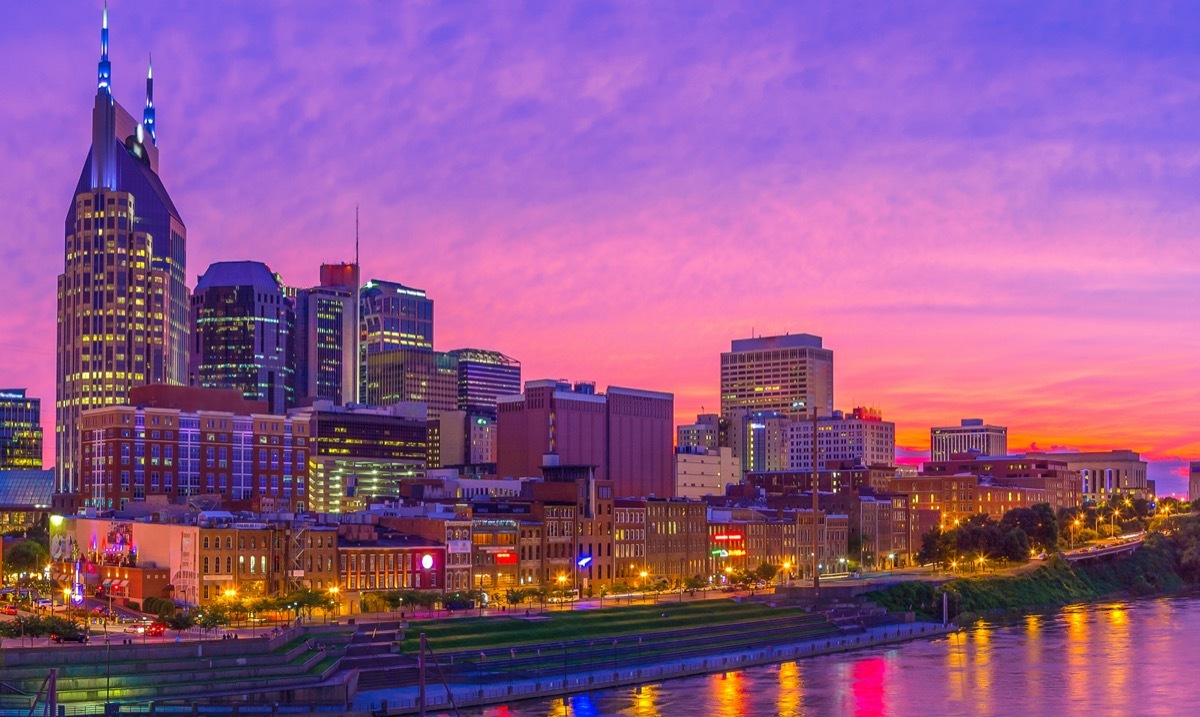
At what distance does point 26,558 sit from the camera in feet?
551

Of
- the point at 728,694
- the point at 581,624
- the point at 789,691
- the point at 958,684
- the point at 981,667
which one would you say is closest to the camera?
the point at 728,694

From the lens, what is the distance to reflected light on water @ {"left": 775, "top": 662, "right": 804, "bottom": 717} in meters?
102

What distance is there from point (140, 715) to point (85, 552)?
70.8 m

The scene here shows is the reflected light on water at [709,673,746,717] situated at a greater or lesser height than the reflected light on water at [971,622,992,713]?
greater

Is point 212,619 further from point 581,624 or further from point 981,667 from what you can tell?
point 981,667

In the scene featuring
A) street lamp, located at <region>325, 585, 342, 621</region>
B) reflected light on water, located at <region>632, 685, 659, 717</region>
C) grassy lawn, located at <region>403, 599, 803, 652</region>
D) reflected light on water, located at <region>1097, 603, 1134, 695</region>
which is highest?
street lamp, located at <region>325, 585, 342, 621</region>

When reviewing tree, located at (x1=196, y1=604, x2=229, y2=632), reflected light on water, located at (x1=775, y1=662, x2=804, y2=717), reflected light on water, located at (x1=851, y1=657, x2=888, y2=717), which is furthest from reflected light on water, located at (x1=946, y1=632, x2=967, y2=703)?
tree, located at (x1=196, y1=604, x2=229, y2=632)

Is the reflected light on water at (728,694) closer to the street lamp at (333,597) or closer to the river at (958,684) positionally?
the river at (958,684)

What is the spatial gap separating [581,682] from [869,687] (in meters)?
21.9

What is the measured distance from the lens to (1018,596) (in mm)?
195125

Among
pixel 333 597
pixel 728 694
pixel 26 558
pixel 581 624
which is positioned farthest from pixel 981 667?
pixel 26 558

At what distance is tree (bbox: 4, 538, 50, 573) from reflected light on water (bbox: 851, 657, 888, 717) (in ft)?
294

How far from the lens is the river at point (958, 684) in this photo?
101625 mm

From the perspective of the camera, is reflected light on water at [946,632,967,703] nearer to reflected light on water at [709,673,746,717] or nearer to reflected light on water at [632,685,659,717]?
reflected light on water at [709,673,746,717]
